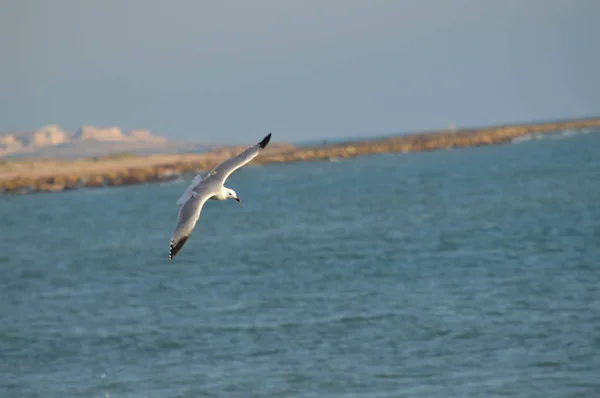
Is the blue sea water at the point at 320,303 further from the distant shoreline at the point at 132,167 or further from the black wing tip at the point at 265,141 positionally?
the distant shoreline at the point at 132,167

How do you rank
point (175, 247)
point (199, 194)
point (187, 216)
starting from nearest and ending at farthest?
1. point (175, 247)
2. point (187, 216)
3. point (199, 194)

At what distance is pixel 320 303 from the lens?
2316 centimetres

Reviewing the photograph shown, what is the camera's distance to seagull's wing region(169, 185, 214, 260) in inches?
471

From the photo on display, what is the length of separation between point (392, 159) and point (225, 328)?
252ft

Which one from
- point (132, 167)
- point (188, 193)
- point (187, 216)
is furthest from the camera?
point (132, 167)

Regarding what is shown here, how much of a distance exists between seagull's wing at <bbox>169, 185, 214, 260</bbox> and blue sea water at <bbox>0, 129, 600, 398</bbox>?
13.0 feet

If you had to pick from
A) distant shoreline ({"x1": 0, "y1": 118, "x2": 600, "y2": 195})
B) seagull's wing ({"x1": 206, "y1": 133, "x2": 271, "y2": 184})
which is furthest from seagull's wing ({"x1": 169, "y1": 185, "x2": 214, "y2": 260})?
distant shoreline ({"x1": 0, "y1": 118, "x2": 600, "y2": 195})

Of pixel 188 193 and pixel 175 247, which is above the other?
pixel 188 193

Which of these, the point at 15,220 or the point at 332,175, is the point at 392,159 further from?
the point at 15,220

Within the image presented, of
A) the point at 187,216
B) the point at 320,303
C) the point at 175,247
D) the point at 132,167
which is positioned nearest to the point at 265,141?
the point at 187,216

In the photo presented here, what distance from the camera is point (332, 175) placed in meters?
76.5

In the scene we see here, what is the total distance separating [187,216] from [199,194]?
98cm

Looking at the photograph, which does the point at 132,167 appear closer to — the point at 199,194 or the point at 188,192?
the point at 188,192

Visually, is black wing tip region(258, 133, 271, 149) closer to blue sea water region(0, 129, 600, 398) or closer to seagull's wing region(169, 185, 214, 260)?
seagull's wing region(169, 185, 214, 260)
